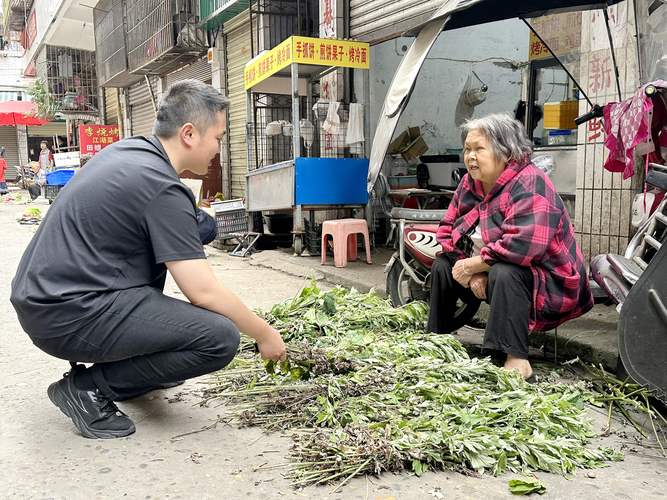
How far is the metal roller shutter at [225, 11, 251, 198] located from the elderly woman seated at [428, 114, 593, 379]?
8.71 m

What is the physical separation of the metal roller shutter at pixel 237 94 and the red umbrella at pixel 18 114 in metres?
17.5

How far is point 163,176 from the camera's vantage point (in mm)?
2418

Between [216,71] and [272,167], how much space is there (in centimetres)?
535

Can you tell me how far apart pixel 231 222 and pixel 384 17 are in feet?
12.1

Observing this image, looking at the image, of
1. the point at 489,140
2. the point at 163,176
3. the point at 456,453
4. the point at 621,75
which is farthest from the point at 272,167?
the point at 456,453

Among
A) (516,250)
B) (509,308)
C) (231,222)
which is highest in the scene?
(516,250)

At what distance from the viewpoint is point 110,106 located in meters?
23.8

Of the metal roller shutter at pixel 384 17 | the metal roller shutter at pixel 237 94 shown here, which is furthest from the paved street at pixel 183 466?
the metal roller shutter at pixel 237 94

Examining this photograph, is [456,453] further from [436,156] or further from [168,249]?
[436,156]

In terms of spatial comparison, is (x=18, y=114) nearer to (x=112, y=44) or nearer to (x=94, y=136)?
(x=94, y=136)

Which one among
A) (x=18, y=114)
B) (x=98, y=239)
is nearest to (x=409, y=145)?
(x=98, y=239)

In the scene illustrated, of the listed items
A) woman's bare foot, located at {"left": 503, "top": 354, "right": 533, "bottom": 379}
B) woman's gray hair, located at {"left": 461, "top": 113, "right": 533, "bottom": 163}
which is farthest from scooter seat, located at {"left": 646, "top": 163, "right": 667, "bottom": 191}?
woman's bare foot, located at {"left": 503, "top": 354, "right": 533, "bottom": 379}

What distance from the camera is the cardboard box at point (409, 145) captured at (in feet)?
31.5

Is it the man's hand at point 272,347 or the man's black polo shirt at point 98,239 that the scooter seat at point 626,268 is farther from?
the man's black polo shirt at point 98,239
